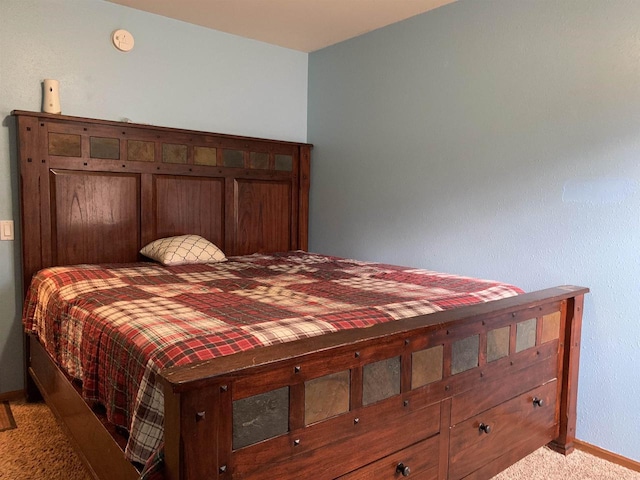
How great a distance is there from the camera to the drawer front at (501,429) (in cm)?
166

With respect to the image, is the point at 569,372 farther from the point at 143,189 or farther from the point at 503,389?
the point at 143,189

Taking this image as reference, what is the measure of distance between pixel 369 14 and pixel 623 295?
6.57 ft

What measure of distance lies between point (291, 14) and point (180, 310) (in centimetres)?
205

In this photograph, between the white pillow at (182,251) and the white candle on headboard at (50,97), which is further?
the white pillow at (182,251)

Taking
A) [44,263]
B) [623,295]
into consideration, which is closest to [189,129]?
[44,263]

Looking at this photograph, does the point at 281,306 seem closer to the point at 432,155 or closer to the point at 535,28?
the point at 432,155

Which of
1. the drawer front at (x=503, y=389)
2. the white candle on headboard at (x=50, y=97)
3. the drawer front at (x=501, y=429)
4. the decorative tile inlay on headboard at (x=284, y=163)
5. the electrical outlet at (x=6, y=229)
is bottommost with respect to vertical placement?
the drawer front at (x=501, y=429)

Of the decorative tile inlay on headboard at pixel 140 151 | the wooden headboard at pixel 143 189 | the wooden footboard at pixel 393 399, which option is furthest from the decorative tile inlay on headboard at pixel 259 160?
the wooden footboard at pixel 393 399

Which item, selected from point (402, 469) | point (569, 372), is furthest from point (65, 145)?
point (569, 372)

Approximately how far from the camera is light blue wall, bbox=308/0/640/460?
209 centimetres

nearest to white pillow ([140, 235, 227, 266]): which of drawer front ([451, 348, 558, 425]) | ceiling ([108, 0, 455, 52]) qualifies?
ceiling ([108, 0, 455, 52])

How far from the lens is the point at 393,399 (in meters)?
1.45

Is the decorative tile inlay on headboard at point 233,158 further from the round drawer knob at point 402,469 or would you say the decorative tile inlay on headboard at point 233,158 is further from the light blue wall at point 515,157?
the round drawer knob at point 402,469

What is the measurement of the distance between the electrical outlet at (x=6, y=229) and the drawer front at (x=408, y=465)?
2171 mm
